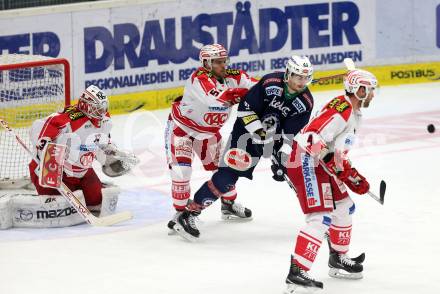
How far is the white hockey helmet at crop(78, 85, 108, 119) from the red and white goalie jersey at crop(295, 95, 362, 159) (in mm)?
2170

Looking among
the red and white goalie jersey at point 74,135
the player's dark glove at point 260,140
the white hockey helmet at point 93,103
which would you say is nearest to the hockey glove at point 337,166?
the player's dark glove at point 260,140

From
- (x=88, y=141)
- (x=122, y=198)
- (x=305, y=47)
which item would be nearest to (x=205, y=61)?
(x=88, y=141)

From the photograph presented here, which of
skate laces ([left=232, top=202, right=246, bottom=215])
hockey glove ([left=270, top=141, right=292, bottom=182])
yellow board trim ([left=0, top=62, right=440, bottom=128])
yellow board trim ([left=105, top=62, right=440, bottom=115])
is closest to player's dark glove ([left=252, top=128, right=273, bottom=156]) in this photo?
hockey glove ([left=270, top=141, right=292, bottom=182])

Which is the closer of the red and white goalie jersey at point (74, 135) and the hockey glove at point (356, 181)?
the hockey glove at point (356, 181)

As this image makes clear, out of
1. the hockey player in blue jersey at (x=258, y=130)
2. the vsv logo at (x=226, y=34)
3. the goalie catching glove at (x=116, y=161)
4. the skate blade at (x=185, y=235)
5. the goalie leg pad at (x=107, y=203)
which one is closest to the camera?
the hockey player in blue jersey at (x=258, y=130)

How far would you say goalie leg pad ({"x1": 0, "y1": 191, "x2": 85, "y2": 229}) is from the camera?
328 inches

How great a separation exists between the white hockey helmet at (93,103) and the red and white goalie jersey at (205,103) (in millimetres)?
552

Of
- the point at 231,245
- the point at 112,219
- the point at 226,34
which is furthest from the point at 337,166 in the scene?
the point at 226,34

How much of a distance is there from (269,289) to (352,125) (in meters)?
1.13

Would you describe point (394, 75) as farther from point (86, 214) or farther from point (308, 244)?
point (308, 244)

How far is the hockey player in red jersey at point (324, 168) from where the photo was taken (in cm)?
660

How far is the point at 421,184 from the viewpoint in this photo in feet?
31.6

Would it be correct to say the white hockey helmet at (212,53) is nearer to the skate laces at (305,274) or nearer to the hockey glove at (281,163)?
the hockey glove at (281,163)

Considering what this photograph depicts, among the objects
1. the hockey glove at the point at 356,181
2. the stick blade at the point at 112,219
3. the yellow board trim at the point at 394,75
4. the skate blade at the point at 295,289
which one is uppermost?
the hockey glove at the point at 356,181
